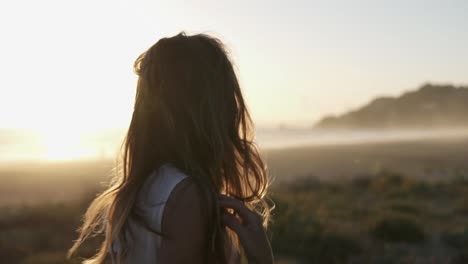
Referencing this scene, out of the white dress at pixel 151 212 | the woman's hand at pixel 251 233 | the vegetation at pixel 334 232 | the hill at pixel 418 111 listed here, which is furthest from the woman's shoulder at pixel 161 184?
the hill at pixel 418 111

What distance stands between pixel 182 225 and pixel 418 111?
12053 centimetres

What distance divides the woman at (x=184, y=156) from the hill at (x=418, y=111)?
372ft

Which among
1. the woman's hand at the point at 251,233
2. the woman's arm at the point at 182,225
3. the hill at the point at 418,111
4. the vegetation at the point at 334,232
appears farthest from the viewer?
the hill at the point at 418,111

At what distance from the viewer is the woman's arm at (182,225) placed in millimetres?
1647

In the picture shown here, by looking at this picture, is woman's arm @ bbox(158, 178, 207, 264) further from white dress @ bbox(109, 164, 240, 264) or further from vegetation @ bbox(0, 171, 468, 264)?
vegetation @ bbox(0, 171, 468, 264)

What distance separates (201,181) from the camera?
1.71 meters

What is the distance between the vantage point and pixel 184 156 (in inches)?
70.1

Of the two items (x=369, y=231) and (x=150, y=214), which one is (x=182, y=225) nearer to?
(x=150, y=214)

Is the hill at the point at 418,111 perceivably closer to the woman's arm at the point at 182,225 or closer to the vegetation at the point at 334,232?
the vegetation at the point at 334,232

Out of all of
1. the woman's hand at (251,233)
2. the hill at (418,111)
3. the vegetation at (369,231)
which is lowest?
the hill at (418,111)

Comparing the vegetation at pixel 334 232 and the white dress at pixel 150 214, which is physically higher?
the white dress at pixel 150 214

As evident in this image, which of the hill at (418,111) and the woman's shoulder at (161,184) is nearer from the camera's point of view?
the woman's shoulder at (161,184)

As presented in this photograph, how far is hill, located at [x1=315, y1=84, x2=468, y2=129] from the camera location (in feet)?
368

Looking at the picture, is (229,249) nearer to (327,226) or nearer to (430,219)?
(327,226)
